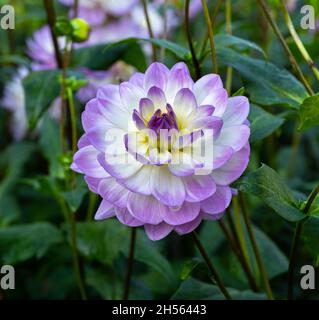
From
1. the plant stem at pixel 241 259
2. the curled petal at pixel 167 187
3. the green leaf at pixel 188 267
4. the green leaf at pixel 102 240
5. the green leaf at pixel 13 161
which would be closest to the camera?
the curled petal at pixel 167 187

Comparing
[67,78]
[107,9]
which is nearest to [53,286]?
[67,78]

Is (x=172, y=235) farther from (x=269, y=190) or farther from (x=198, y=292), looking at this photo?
(x=269, y=190)

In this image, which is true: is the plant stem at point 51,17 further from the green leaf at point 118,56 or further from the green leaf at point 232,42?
the green leaf at point 232,42

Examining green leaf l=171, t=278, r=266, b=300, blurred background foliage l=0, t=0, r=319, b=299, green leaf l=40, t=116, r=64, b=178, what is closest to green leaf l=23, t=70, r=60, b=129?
blurred background foliage l=0, t=0, r=319, b=299

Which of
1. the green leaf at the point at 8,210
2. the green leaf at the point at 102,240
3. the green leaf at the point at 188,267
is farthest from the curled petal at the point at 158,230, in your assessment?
the green leaf at the point at 8,210

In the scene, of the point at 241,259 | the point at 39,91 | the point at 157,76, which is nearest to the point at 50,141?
the point at 39,91

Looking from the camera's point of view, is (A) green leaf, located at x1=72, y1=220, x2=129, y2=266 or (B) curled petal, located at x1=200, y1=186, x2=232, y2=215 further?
(A) green leaf, located at x1=72, y1=220, x2=129, y2=266

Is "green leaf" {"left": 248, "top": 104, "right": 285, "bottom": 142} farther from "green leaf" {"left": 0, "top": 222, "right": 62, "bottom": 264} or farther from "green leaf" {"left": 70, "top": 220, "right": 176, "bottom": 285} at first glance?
"green leaf" {"left": 0, "top": 222, "right": 62, "bottom": 264}
